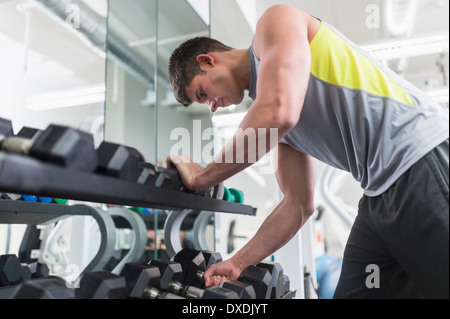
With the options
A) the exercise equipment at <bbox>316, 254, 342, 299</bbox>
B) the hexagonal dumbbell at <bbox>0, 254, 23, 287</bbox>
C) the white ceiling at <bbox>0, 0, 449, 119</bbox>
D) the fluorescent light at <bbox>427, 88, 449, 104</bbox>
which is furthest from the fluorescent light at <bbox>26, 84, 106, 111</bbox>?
the fluorescent light at <bbox>427, 88, 449, 104</bbox>

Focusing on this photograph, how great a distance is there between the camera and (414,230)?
0.83 meters

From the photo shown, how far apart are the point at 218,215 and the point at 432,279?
1996mm

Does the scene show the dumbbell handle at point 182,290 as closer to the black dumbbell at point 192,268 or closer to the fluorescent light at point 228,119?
the black dumbbell at point 192,268

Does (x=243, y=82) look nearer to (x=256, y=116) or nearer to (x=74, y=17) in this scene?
(x=256, y=116)

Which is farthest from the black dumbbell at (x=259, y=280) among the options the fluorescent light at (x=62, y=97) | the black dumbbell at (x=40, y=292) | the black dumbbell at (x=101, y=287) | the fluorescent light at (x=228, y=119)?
the fluorescent light at (x=62, y=97)

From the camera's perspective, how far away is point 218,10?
9.58ft

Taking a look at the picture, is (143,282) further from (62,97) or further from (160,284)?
(62,97)

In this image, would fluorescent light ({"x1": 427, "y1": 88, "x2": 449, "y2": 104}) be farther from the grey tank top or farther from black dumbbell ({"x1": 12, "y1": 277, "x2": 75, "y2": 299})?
black dumbbell ({"x1": 12, "y1": 277, "x2": 75, "y2": 299})

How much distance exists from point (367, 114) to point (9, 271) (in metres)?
1.63

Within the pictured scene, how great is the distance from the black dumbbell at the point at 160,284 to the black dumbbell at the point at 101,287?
7cm

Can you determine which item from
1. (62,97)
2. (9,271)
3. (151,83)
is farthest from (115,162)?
(151,83)

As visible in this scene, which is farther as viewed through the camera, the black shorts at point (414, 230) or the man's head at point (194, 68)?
the man's head at point (194, 68)

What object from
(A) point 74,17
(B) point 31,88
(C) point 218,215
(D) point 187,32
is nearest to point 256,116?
(C) point 218,215

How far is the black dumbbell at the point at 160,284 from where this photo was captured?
828mm
